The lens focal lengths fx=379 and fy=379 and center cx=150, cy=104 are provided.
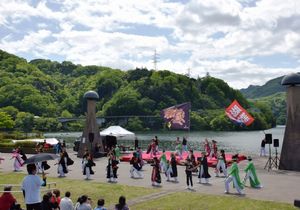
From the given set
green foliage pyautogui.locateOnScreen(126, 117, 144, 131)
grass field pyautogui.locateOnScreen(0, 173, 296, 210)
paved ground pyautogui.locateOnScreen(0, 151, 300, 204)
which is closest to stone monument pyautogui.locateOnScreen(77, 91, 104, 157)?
paved ground pyautogui.locateOnScreen(0, 151, 300, 204)

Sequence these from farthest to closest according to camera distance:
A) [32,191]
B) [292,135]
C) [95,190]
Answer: [292,135] → [95,190] → [32,191]

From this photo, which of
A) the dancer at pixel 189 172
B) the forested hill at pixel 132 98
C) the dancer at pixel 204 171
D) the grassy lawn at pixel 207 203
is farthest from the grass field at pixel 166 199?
the forested hill at pixel 132 98

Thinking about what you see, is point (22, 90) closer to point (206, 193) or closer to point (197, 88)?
point (197, 88)

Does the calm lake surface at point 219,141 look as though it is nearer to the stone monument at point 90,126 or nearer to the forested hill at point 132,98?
the stone monument at point 90,126

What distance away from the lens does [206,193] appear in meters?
17.5

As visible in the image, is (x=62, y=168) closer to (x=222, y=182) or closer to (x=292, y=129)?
(x=222, y=182)

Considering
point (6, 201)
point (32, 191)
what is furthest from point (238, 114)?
point (6, 201)

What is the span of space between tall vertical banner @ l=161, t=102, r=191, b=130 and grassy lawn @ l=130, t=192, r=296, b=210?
1334cm

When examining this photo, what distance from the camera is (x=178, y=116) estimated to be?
30.2 metres

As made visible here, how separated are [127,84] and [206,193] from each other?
422 feet

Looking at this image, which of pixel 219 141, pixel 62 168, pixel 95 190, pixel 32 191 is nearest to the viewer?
pixel 32 191

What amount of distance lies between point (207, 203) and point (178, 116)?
50.3 feet

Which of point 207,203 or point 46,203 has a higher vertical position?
point 46,203

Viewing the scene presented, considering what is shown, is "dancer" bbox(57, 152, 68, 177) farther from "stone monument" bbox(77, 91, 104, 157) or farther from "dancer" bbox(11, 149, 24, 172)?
"stone monument" bbox(77, 91, 104, 157)
